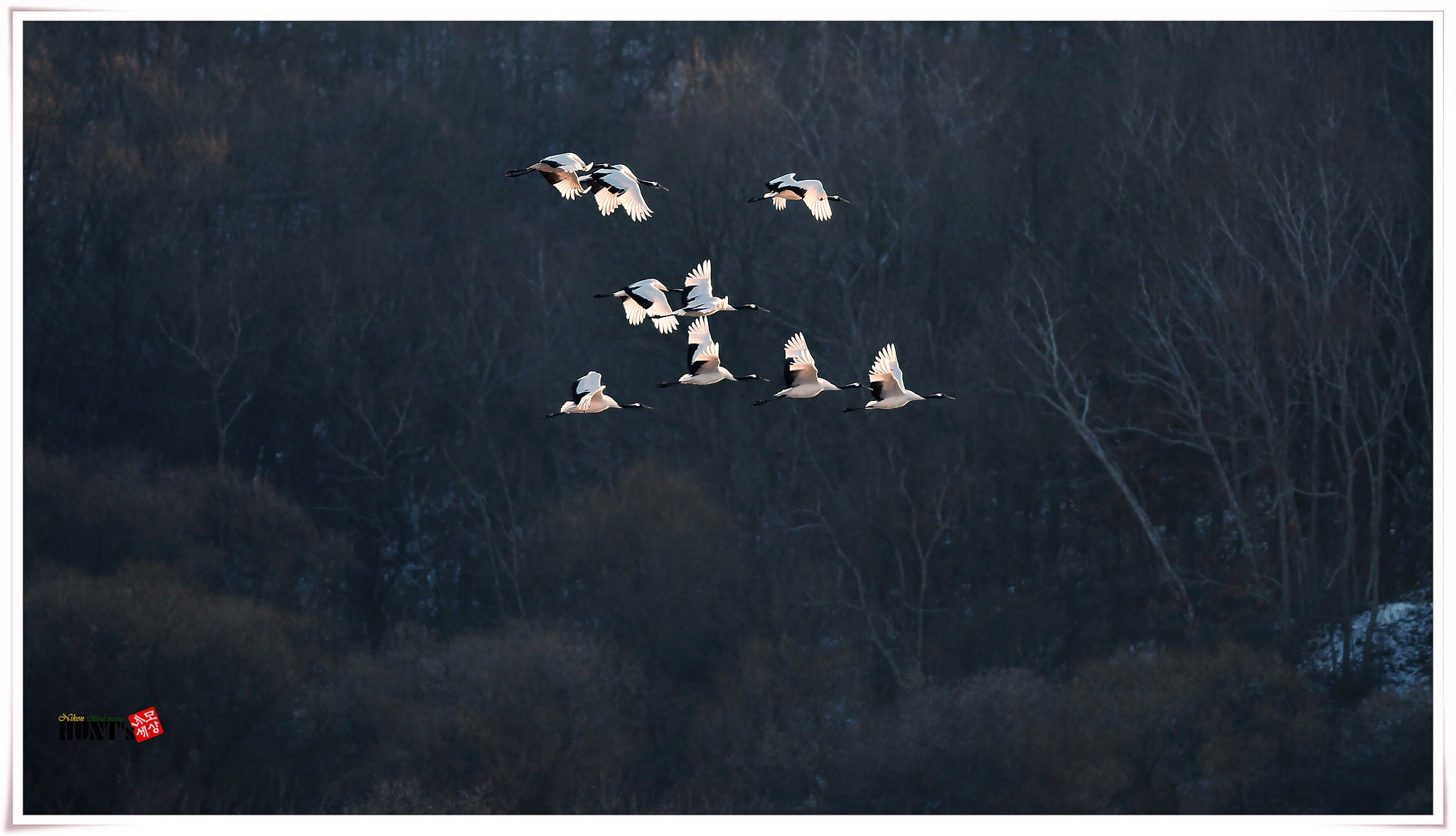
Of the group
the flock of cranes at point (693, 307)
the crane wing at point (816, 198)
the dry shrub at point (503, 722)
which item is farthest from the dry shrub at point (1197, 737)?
the crane wing at point (816, 198)

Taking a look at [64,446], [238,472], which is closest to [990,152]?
[238,472]

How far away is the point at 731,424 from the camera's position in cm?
3903

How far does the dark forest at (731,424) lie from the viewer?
3538 cm

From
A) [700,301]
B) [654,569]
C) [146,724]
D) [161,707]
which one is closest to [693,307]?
[700,301]

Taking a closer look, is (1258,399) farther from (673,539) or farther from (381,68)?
(381,68)

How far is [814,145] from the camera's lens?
38.3 m

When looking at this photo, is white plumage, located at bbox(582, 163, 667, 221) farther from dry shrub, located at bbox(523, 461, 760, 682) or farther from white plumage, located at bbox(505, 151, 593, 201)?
dry shrub, located at bbox(523, 461, 760, 682)

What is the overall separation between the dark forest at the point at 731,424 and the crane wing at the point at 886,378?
A: 35.1 feet

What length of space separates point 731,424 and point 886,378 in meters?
13.6

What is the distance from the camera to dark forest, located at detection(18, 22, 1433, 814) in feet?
116

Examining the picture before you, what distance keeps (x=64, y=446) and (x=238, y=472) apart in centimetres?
311

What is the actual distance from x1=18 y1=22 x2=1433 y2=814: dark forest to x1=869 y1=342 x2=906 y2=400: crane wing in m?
10.7

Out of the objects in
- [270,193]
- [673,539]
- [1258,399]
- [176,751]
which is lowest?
[176,751]

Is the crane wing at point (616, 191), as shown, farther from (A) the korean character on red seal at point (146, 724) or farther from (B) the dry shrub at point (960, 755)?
(A) the korean character on red seal at point (146, 724)
